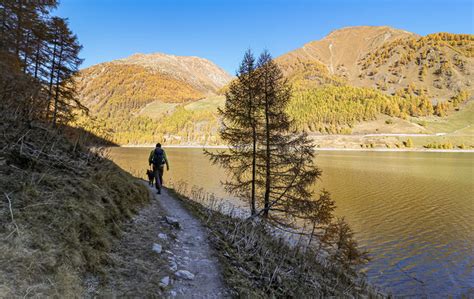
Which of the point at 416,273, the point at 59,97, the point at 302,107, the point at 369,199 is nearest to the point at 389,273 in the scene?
the point at 416,273

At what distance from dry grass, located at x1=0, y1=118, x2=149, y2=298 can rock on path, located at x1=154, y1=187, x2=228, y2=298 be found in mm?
1445

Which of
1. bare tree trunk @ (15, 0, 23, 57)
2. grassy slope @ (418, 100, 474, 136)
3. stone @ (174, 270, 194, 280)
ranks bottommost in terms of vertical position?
stone @ (174, 270, 194, 280)

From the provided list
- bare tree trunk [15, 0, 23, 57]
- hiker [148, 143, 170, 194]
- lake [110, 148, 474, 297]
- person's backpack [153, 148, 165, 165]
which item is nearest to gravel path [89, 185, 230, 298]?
hiker [148, 143, 170, 194]

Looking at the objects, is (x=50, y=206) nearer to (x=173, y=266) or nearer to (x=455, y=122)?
(x=173, y=266)

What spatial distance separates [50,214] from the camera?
4.55m

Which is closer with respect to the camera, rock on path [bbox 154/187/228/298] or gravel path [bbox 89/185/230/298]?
gravel path [bbox 89/185/230/298]

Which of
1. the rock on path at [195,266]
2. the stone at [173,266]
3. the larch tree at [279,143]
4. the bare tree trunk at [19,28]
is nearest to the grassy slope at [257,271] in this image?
the rock on path at [195,266]

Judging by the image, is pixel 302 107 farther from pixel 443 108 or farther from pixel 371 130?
pixel 443 108

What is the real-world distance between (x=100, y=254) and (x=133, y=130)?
206 m

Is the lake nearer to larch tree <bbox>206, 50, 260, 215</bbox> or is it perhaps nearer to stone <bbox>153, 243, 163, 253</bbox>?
larch tree <bbox>206, 50, 260, 215</bbox>

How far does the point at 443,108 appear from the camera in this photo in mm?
195375

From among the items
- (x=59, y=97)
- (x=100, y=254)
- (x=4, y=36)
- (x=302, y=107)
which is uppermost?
(x=302, y=107)

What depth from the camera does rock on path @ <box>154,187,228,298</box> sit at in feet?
16.4

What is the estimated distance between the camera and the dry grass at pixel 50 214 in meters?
3.36
